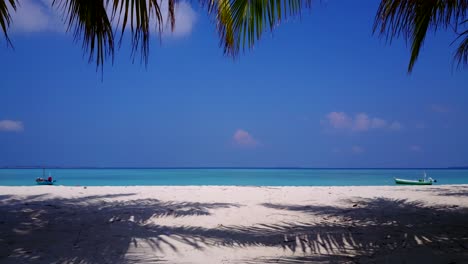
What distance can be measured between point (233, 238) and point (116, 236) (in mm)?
1007

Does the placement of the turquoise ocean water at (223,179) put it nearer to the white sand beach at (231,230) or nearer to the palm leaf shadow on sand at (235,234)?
the white sand beach at (231,230)

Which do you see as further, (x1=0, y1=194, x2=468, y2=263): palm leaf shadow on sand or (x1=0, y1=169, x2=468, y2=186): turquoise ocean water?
Answer: (x1=0, y1=169, x2=468, y2=186): turquoise ocean water

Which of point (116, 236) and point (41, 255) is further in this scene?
point (116, 236)

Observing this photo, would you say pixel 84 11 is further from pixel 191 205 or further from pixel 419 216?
pixel 419 216

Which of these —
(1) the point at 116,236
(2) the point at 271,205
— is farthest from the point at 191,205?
(1) the point at 116,236

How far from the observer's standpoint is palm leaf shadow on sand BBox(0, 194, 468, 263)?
237 centimetres

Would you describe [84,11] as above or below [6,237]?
above

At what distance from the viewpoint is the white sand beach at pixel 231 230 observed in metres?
2.38

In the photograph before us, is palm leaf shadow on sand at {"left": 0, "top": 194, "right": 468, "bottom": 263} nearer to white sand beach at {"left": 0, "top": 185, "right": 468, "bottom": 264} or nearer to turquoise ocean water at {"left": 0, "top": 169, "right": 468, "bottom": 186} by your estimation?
white sand beach at {"left": 0, "top": 185, "right": 468, "bottom": 264}

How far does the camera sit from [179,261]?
2291mm

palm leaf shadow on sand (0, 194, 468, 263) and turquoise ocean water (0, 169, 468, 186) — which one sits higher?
palm leaf shadow on sand (0, 194, 468, 263)

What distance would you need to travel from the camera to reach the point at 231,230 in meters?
3.17

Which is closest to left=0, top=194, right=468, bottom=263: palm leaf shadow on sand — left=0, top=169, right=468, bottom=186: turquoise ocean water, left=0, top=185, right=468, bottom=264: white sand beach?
left=0, top=185, right=468, bottom=264: white sand beach

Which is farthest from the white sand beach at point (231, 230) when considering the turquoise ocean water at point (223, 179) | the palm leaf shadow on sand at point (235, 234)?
the turquoise ocean water at point (223, 179)
